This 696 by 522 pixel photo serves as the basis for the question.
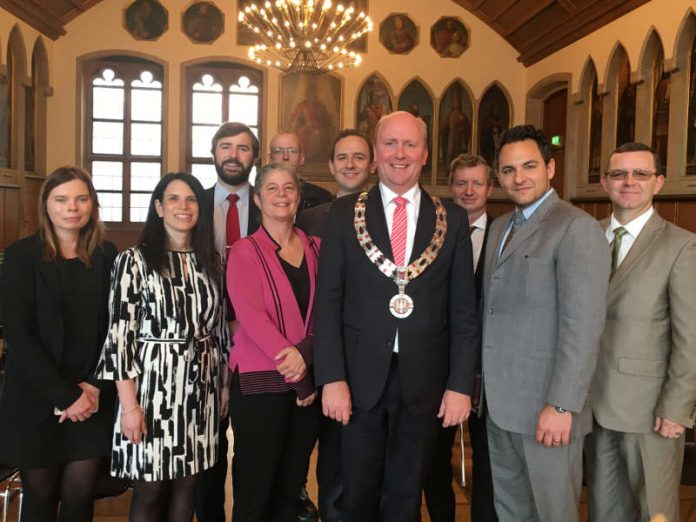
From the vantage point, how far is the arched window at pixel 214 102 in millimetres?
12789

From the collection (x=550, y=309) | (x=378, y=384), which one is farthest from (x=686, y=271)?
(x=378, y=384)

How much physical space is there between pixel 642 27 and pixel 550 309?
27.7 feet

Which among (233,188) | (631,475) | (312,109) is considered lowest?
(631,475)

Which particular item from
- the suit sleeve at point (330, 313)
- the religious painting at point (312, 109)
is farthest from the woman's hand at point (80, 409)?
the religious painting at point (312, 109)

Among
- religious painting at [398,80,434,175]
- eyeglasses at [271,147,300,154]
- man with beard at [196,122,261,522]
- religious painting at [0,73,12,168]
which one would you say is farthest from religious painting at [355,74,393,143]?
Answer: man with beard at [196,122,261,522]

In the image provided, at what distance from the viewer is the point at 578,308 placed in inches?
92.0

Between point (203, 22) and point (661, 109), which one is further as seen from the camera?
point (203, 22)

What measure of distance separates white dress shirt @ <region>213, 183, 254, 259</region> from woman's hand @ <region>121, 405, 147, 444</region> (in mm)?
1141

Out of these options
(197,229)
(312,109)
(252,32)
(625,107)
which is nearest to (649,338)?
(197,229)

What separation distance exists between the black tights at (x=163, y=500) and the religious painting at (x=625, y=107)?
29.1ft

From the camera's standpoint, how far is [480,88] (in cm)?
1322

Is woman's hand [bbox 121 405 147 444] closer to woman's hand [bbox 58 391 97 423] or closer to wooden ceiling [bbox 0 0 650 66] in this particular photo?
woman's hand [bbox 58 391 97 423]

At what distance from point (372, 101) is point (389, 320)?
1092 cm

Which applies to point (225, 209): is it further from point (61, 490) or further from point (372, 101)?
point (372, 101)
